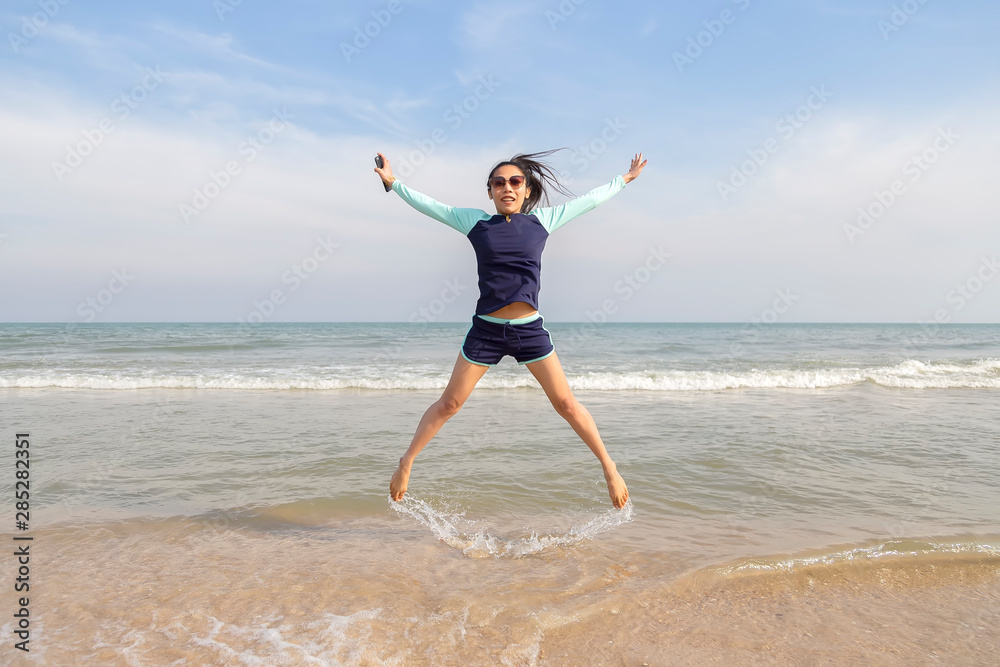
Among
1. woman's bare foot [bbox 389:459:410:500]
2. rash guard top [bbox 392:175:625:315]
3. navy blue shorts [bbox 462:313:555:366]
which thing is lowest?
woman's bare foot [bbox 389:459:410:500]

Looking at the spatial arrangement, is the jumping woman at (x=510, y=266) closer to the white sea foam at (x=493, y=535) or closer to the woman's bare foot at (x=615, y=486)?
the woman's bare foot at (x=615, y=486)

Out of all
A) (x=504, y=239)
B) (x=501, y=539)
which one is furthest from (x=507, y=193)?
(x=501, y=539)

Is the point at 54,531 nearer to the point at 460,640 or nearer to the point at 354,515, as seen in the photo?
the point at 354,515

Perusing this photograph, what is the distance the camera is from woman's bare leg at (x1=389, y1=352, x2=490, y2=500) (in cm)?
396

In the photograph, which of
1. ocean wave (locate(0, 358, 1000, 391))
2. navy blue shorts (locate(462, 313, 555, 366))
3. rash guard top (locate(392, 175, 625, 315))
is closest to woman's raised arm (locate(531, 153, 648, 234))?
rash guard top (locate(392, 175, 625, 315))

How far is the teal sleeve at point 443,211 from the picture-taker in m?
3.87

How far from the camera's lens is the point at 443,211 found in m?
3.90

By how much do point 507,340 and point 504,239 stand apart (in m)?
0.65

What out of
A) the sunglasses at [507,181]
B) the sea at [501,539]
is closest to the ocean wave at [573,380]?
the sea at [501,539]

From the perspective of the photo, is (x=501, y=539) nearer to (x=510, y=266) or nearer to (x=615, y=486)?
(x=615, y=486)

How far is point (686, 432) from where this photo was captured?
24.7 feet

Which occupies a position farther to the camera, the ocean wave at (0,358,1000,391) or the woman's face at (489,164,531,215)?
the ocean wave at (0,358,1000,391)

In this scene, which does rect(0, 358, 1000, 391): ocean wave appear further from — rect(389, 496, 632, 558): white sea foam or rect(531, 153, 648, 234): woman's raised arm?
rect(531, 153, 648, 234): woman's raised arm

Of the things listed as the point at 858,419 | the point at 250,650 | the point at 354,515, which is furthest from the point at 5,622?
the point at 858,419
